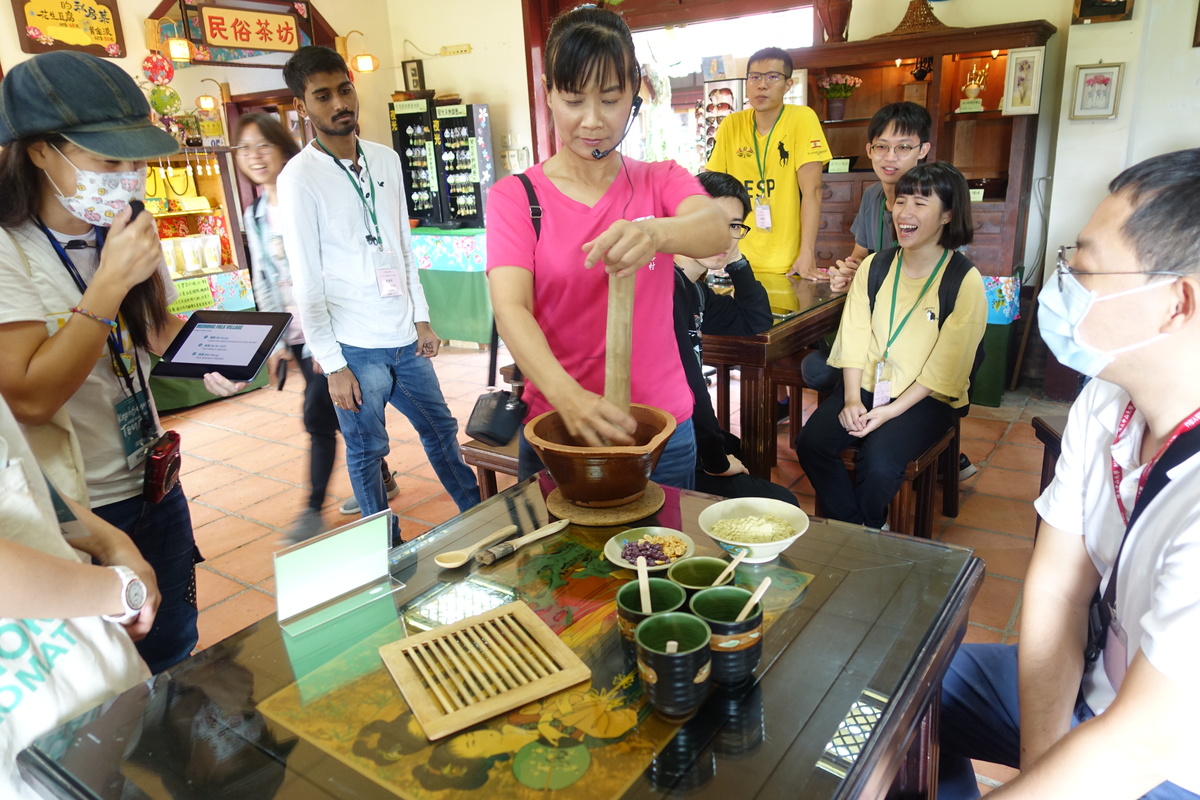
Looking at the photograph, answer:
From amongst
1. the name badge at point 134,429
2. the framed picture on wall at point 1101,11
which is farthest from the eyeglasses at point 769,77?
the name badge at point 134,429

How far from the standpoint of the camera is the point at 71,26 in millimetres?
5082

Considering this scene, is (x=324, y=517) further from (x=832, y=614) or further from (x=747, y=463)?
(x=832, y=614)

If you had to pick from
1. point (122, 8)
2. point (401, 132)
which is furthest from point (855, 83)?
point (122, 8)

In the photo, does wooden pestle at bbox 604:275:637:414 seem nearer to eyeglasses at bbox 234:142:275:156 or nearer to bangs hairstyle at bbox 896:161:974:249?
bangs hairstyle at bbox 896:161:974:249

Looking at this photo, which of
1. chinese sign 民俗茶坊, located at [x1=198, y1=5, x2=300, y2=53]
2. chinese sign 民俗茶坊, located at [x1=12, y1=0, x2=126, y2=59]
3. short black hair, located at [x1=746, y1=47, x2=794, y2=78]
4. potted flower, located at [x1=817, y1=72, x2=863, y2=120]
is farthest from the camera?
chinese sign 民俗茶坊, located at [x1=198, y1=5, x2=300, y2=53]

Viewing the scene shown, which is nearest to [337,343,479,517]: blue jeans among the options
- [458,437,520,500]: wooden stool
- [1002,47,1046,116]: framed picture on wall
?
[458,437,520,500]: wooden stool

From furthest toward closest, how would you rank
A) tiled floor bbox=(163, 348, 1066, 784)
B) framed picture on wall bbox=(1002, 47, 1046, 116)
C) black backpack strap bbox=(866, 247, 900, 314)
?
framed picture on wall bbox=(1002, 47, 1046, 116) → black backpack strap bbox=(866, 247, 900, 314) → tiled floor bbox=(163, 348, 1066, 784)

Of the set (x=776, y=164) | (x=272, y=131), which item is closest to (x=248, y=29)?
(x=272, y=131)

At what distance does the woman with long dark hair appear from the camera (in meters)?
1.29

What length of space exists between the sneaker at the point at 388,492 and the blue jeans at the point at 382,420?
503 mm

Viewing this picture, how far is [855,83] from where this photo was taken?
4836 millimetres

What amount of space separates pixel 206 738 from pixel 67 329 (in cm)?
81

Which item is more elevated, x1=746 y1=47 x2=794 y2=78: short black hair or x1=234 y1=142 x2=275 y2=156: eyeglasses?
x1=746 y1=47 x2=794 y2=78: short black hair

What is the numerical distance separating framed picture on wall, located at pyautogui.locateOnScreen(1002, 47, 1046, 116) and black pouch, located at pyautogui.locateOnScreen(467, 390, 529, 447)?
338 cm
